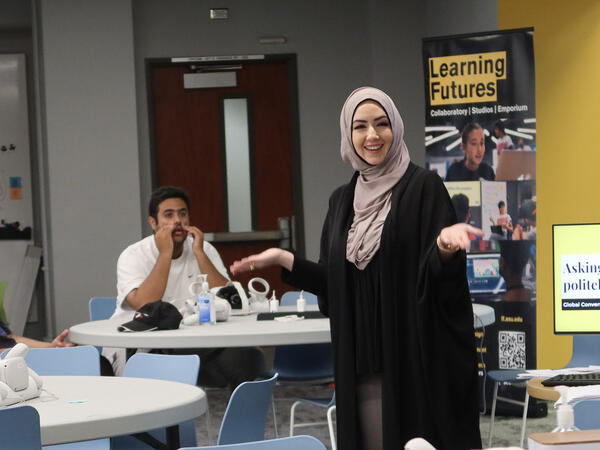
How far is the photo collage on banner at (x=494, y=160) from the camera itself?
→ 532cm

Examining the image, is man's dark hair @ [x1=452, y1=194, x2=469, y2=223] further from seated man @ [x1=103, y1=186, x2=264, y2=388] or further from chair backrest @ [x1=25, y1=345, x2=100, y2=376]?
chair backrest @ [x1=25, y1=345, x2=100, y2=376]

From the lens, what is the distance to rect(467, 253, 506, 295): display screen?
5.37 meters

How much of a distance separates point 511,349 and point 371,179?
126 inches

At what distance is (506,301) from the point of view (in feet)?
17.6

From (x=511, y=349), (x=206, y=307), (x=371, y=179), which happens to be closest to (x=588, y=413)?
(x=371, y=179)

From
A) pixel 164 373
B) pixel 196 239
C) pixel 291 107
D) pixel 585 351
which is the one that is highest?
pixel 291 107

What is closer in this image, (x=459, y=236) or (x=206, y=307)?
(x=459, y=236)

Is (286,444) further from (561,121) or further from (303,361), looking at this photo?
(561,121)

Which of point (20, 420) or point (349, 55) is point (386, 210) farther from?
point (349, 55)

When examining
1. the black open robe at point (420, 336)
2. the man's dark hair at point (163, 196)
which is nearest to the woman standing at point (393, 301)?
the black open robe at point (420, 336)

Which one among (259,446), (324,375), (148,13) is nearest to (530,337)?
(324,375)

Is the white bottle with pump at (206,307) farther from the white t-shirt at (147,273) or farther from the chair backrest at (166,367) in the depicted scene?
the chair backrest at (166,367)

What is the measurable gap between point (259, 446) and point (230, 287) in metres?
2.75

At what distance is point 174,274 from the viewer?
4.96 metres
